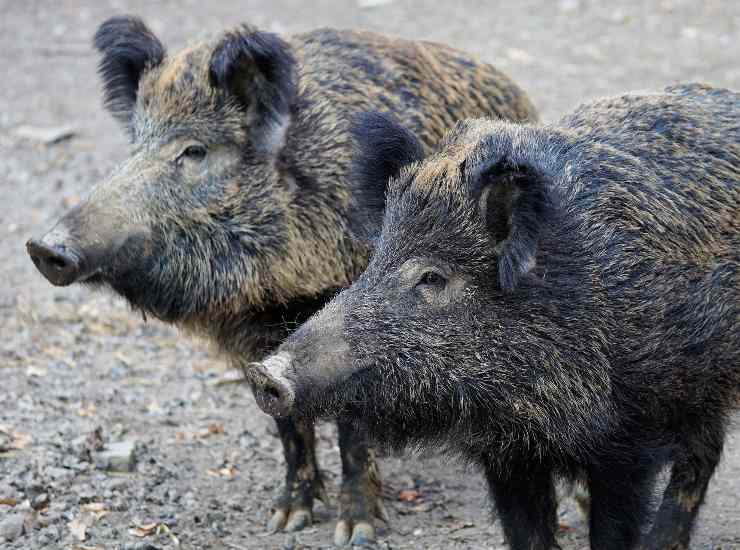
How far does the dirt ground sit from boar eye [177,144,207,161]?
161 cm

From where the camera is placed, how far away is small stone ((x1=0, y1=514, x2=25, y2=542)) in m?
5.23

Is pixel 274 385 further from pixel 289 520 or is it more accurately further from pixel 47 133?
pixel 47 133

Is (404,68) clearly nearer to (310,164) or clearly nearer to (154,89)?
(310,164)

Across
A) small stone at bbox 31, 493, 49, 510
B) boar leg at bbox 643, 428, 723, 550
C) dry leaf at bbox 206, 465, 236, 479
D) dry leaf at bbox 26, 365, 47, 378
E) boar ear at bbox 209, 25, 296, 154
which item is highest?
boar ear at bbox 209, 25, 296, 154

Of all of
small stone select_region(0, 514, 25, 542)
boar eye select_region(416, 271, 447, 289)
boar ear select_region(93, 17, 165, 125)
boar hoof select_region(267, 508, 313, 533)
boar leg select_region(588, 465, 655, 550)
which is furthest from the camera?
boar ear select_region(93, 17, 165, 125)

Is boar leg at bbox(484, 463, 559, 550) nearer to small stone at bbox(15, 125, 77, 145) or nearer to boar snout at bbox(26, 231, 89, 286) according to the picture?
boar snout at bbox(26, 231, 89, 286)

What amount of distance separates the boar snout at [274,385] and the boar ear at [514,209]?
84 centimetres

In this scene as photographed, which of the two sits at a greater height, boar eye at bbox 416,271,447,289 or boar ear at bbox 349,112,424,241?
boar ear at bbox 349,112,424,241

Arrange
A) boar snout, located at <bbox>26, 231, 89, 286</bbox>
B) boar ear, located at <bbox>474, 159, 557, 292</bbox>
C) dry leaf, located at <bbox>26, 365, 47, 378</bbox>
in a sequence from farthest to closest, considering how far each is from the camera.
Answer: dry leaf, located at <bbox>26, 365, 47, 378</bbox> → boar snout, located at <bbox>26, 231, 89, 286</bbox> → boar ear, located at <bbox>474, 159, 557, 292</bbox>

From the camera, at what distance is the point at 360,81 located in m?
5.96

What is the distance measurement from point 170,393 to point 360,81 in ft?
8.17

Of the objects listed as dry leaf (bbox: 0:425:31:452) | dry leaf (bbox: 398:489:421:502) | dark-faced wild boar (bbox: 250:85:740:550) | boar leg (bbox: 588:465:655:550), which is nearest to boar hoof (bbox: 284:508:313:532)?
dry leaf (bbox: 398:489:421:502)

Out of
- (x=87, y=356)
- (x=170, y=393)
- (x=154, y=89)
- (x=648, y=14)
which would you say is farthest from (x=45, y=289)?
(x=648, y=14)

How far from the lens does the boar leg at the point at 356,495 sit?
576cm
